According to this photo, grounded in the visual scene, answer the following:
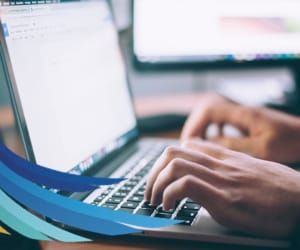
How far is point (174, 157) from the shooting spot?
1.81 ft

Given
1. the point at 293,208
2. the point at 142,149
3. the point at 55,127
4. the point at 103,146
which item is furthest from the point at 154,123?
the point at 293,208

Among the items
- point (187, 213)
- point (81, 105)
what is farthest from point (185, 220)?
point (81, 105)

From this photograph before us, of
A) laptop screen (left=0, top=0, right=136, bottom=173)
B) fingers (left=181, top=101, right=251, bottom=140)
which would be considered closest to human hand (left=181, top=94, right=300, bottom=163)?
fingers (left=181, top=101, right=251, bottom=140)

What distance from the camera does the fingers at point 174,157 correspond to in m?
0.54

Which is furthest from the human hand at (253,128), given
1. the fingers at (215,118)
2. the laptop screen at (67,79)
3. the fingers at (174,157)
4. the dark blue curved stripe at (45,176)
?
the dark blue curved stripe at (45,176)

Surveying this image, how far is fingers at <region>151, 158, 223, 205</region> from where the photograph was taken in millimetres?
509

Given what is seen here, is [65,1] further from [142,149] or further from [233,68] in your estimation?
[233,68]

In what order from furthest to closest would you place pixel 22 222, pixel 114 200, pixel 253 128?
pixel 253 128 < pixel 114 200 < pixel 22 222

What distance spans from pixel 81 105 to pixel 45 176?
22 centimetres

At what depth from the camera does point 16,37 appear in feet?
1.85

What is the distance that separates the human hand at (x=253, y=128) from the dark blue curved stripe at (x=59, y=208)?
0.36 meters

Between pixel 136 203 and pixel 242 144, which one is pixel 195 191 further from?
pixel 242 144

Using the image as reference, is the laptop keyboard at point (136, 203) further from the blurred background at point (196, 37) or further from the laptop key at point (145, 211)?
the blurred background at point (196, 37)

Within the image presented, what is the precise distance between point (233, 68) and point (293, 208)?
0.59 meters
